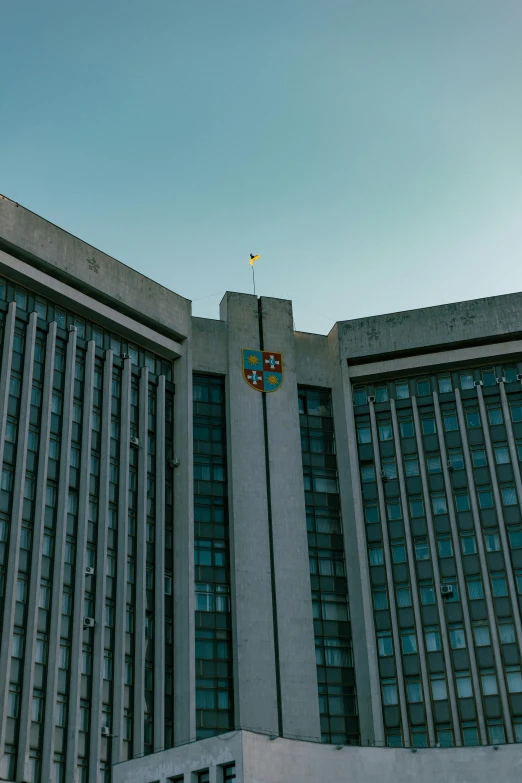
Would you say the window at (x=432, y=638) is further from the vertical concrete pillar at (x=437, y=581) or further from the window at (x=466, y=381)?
the window at (x=466, y=381)

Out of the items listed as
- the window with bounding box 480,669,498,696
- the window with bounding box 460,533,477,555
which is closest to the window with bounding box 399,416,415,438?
the window with bounding box 460,533,477,555

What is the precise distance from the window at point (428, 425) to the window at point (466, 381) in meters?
3.25

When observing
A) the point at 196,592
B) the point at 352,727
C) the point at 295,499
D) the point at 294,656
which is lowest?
the point at 352,727

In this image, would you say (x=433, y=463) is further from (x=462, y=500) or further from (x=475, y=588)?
(x=475, y=588)

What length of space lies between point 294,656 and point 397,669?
6242mm

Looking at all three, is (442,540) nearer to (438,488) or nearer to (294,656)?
(438,488)

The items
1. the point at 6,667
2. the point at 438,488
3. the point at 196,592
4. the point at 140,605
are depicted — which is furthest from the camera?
the point at 438,488

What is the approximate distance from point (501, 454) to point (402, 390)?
840 cm

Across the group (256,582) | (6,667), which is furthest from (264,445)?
(6,667)

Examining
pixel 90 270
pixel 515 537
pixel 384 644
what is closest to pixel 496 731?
pixel 384 644

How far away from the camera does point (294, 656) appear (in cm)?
6203

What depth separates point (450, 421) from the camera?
70.0 meters

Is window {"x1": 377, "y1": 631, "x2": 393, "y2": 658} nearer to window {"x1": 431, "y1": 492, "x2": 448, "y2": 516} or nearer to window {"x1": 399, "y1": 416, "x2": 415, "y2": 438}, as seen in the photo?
window {"x1": 431, "y1": 492, "x2": 448, "y2": 516}

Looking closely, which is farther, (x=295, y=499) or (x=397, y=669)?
(x=295, y=499)
